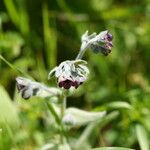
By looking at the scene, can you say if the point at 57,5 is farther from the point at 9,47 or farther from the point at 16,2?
the point at 9,47

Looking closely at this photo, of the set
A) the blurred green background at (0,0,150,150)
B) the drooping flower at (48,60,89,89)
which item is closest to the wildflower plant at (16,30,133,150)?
the drooping flower at (48,60,89,89)

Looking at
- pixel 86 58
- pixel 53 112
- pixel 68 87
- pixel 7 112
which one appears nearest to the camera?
pixel 68 87

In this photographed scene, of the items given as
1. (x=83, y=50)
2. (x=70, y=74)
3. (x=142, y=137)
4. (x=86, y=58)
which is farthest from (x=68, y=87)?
(x=86, y=58)

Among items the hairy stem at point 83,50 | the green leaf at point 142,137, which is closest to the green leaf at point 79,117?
the green leaf at point 142,137

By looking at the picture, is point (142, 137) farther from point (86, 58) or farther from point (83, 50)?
point (86, 58)

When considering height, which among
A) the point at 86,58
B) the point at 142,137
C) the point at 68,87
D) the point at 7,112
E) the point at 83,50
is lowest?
the point at 142,137

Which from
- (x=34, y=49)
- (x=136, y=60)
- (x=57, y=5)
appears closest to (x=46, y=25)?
(x=34, y=49)
